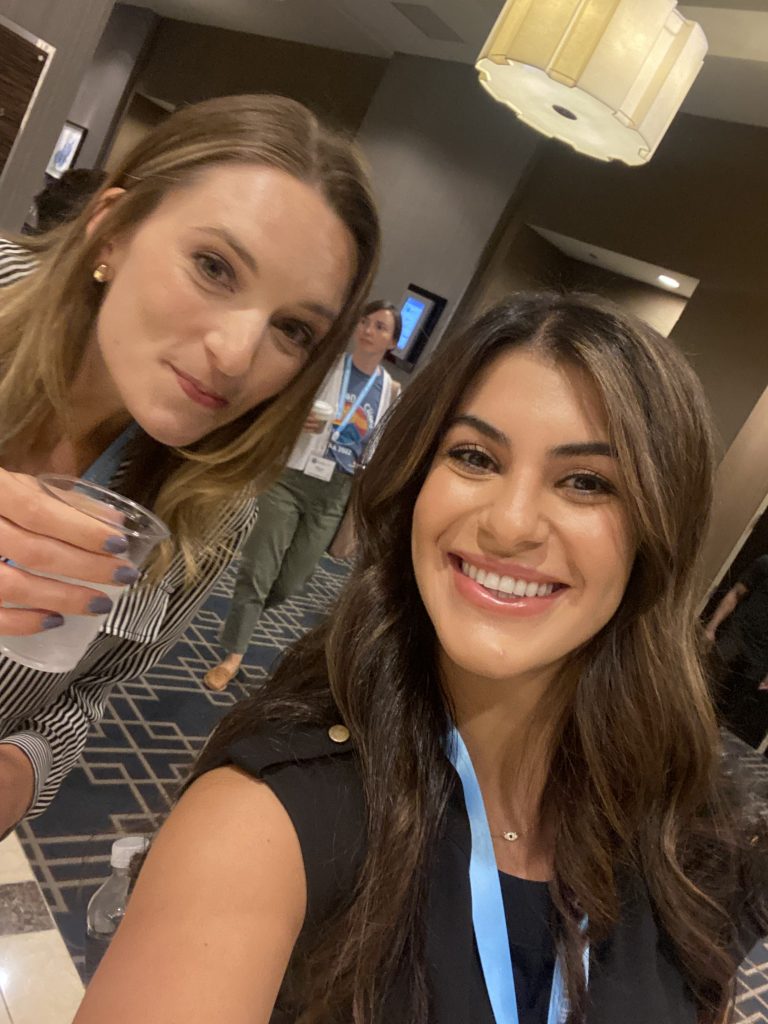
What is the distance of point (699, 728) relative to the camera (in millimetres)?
1295

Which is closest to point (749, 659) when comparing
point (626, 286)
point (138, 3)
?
point (626, 286)

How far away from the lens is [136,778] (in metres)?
2.61

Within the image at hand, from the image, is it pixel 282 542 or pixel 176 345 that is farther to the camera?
pixel 282 542

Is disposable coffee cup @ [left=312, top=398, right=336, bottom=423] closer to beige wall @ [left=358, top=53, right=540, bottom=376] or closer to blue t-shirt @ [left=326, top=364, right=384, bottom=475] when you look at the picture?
blue t-shirt @ [left=326, top=364, right=384, bottom=475]

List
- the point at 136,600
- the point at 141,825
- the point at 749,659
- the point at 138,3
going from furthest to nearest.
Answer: the point at 138,3 < the point at 749,659 < the point at 141,825 < the point at 136,600

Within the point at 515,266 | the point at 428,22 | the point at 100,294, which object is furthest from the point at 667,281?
the point at 100,294

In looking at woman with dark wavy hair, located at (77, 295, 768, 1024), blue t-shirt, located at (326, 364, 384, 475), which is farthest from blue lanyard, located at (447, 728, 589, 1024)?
blue t-shirt, located at (326, 364, 384, 475)

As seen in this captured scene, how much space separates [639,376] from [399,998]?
90cm

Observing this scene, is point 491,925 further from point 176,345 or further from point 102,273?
point 102,273

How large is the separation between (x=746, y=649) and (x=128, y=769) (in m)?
4.65

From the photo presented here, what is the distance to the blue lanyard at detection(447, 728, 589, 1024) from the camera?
3.33ft

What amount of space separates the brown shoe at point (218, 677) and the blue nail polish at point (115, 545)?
2723 mm

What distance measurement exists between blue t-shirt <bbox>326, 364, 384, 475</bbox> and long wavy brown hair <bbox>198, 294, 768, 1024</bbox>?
243 cm

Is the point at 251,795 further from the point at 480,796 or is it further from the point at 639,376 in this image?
the point at 639,376
